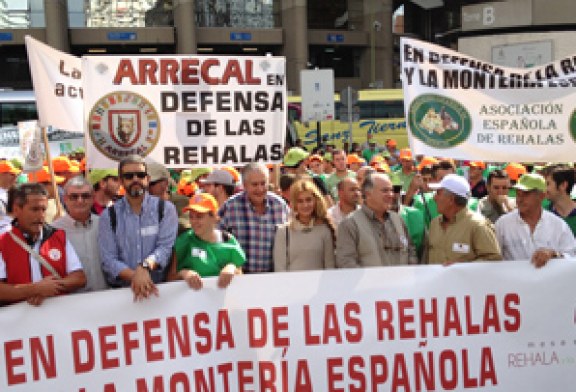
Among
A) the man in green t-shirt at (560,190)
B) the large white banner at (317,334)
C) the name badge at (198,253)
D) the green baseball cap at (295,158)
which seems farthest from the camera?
the green baseball cap at (295,158)

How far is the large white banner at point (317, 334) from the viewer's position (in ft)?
12.8

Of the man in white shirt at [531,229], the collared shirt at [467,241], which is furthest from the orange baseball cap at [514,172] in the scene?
the collared shirt at [467,241]

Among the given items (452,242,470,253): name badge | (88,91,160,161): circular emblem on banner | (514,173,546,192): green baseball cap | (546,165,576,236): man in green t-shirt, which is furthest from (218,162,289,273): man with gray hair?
(546,165,576,236): man in green t-shirt

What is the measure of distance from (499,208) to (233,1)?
3887 cm

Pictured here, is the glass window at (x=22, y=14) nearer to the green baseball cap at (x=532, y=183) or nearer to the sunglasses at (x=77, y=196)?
the sunglasses at (x=77, y=196)

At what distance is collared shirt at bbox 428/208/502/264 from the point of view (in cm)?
442

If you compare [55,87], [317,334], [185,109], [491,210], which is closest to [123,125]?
[185,109]

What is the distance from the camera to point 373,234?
4.42m

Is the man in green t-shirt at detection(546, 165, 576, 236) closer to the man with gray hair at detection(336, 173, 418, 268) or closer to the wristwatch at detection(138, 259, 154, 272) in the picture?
the man with gray hair at detection(336, 173, 418, 268)

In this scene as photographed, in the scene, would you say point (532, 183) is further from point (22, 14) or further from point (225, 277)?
point (22, 14)

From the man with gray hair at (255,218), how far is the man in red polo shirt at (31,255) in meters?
1.32

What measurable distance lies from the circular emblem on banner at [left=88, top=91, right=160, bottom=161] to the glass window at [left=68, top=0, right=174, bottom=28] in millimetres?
36798

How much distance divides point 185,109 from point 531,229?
2.96 metres

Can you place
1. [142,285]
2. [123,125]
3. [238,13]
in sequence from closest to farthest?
1. [142,285]
2. [123,125]
3. [238,13]
